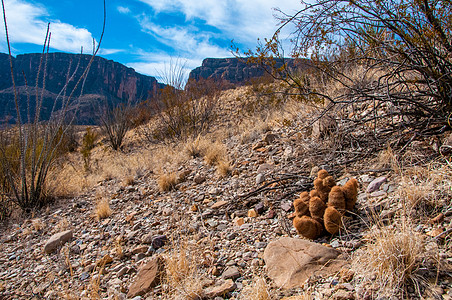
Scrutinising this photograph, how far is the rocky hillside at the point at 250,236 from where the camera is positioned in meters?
1.40

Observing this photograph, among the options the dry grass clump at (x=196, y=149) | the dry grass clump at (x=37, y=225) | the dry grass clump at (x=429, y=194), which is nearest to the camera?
the dry grass clump at (x=429, y=194)

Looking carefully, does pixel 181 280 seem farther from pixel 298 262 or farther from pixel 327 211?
pixel 327 211

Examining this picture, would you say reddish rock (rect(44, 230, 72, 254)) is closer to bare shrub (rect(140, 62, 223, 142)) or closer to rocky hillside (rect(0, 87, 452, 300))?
rocky hillside (rect(0, 87, 452, 300))

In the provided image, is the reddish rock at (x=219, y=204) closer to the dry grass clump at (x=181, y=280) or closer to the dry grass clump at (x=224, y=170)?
the dry grass clump at (x=224, y=170)

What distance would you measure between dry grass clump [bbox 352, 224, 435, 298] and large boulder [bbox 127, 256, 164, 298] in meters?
1.38

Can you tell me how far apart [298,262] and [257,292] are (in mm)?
353

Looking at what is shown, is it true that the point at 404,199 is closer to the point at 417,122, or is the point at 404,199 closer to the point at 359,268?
the point at 359,268

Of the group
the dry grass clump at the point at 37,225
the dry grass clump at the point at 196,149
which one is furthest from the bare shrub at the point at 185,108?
the dry grass clump at the point at 37,225

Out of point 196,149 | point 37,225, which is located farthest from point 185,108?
point 37,225

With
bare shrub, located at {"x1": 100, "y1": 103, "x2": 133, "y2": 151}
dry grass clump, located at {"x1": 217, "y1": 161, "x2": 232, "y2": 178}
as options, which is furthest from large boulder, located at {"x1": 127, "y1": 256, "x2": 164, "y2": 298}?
bare shrub, located at {"x1": 100, "y1": 103, "x2": 133, "y2": 151}

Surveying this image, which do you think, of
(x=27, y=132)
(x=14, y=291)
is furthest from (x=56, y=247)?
(x=27, y=132)

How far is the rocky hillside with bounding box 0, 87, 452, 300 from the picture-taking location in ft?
4.58

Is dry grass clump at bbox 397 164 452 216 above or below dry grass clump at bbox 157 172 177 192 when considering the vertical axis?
above

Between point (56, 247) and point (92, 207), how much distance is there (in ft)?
4.30
